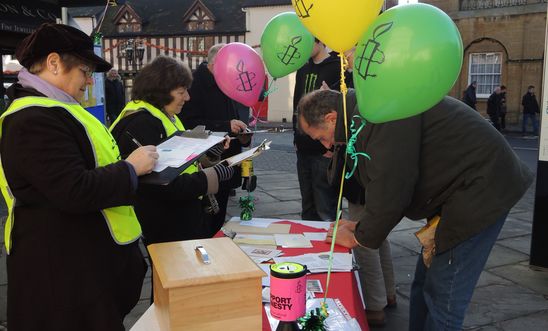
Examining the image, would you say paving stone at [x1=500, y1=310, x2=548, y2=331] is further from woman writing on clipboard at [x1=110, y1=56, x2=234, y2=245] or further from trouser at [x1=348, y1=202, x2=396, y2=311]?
woman writing on clipboard at [x1=110, y1=56, x2=234, y2=245]

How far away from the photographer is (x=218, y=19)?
2550 cm

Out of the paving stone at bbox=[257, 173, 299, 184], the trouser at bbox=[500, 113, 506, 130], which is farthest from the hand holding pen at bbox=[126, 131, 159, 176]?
the trouser at bbox=[500, 113, 506, 130]

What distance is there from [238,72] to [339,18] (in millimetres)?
2081

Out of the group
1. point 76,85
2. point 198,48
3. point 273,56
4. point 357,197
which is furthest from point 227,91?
point 198,48

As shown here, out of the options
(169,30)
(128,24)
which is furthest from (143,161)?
(128,24)

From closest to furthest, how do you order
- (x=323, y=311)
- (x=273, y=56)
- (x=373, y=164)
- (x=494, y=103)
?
1. (x=323, y=311)
2. (x=373, y=164)
3. (x=273, y=56)
4. (x=494, y=103)

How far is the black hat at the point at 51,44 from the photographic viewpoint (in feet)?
5.42

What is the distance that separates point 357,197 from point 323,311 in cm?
142

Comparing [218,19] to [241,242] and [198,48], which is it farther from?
[241,242]

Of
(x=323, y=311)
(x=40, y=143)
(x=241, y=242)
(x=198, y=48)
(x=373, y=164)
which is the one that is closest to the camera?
(x=40, y=143)

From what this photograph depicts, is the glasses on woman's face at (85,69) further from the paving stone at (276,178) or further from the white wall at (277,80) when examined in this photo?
the white wall at (277,80)

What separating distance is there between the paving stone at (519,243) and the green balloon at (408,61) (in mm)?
3575

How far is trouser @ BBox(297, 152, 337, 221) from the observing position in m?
4.13

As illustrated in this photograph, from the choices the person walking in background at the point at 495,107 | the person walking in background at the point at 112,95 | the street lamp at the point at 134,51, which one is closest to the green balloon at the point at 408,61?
the person walking in background at the point at 112,95
